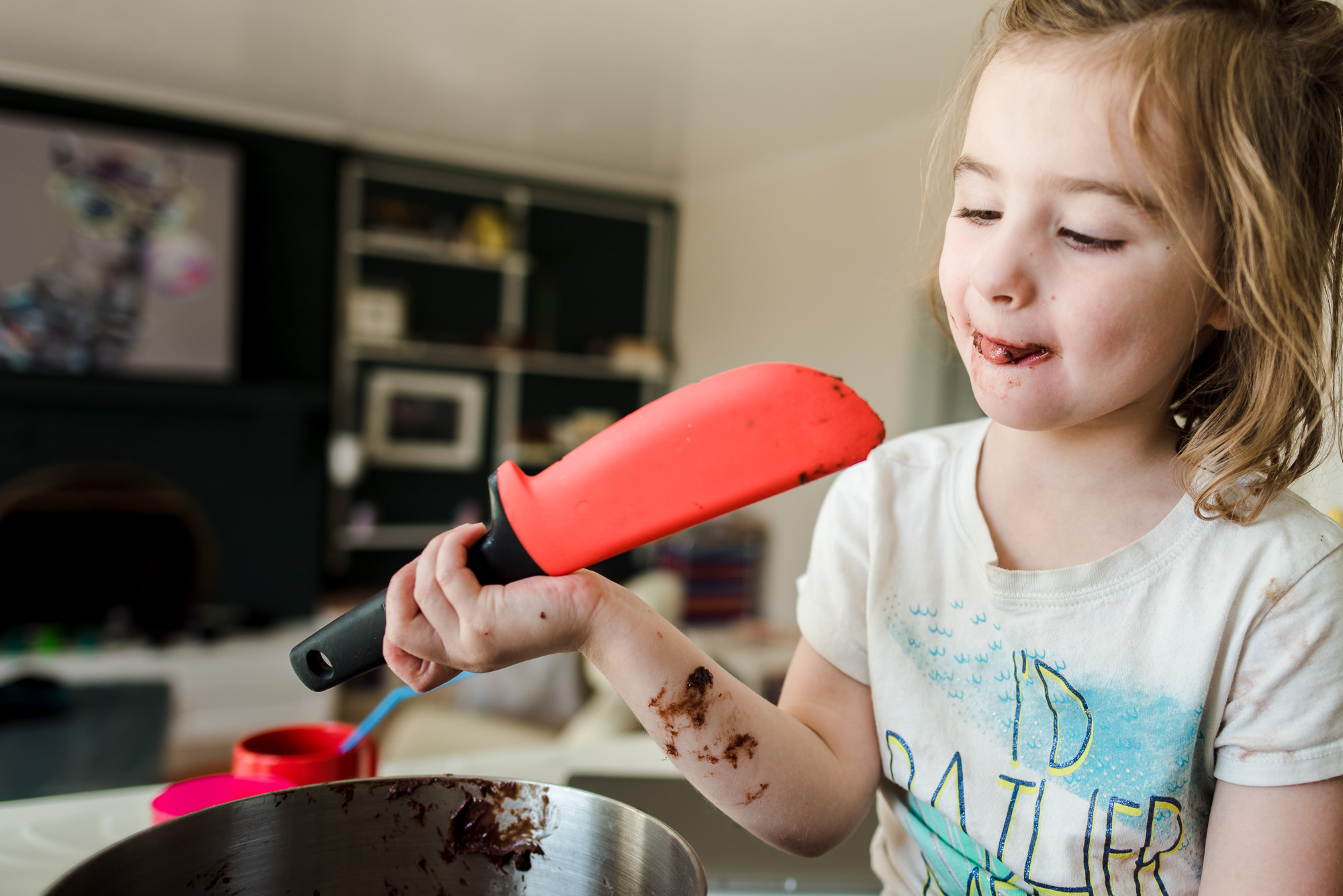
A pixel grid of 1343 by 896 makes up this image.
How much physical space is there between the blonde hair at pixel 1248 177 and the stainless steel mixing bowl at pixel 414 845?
1.27 ft

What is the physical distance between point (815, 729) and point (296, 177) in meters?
3.63

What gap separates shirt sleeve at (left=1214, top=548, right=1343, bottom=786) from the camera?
505mm

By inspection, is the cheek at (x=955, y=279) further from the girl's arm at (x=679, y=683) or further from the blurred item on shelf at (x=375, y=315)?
the blurred item on shelf at (x=375, y=315)

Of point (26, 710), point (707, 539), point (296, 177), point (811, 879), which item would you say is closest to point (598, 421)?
point (707, 539)

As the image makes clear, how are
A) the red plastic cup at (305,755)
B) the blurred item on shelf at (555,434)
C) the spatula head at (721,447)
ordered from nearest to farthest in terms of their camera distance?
the spatula head at (721,447) < the red plastic cup at (305,755) < the blurred item on shelf at (555,434)

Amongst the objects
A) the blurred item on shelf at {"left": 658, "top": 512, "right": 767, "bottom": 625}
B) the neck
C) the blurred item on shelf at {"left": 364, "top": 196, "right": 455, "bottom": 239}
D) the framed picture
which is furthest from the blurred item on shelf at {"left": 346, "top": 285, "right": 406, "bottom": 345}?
the neck

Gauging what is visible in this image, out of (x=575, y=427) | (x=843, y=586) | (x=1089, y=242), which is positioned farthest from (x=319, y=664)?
(x=575, y=427)

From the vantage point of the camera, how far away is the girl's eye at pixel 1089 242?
0.46m

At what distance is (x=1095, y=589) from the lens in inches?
22.1

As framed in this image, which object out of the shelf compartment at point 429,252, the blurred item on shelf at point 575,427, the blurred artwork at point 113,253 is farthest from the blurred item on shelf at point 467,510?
the blurred artwork at point 113,253

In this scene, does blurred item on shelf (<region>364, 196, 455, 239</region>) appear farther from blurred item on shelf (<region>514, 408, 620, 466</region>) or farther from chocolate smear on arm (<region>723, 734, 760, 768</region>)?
chocolate smear on arm (<region>723, 734, 760, 768</region>)

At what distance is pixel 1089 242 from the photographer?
46 cm

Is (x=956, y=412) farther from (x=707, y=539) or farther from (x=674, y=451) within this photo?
(x=674, y=451)

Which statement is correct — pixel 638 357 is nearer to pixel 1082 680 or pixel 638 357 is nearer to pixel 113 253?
pixel 113 253
